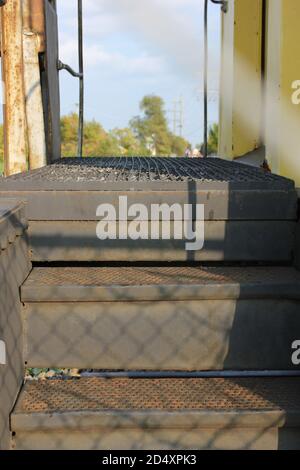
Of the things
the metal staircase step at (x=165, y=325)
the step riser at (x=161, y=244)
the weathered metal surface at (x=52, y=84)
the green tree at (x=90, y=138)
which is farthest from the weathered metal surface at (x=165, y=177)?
the green tree at (x=90, y=138)

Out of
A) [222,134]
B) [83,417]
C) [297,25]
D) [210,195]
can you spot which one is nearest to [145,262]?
[210,195]

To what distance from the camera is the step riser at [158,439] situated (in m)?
1.60

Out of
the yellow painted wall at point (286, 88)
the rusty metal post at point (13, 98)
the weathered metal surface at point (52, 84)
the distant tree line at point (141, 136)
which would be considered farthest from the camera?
the distant tree line at point (141, 136)

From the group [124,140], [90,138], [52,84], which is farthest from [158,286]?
[124,140]

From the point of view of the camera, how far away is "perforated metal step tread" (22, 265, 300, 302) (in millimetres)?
1785

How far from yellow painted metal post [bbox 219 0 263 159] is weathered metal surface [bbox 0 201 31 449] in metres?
2.35

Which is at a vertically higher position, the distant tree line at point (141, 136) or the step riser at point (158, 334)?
the distant tree line at point (141, 136)

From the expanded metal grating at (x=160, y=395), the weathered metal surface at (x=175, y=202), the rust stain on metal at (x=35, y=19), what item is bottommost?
the expanded metal grating at (x=160, y=395)

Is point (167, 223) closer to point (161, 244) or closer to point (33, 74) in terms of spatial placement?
point (161, 244)

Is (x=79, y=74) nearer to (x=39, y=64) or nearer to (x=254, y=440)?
(x=39, y=64)

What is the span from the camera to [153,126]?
67125 millimetres

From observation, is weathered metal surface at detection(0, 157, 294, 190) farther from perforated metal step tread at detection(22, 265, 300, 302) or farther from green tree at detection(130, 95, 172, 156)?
green tree at detection(130, 95, 172, 156)

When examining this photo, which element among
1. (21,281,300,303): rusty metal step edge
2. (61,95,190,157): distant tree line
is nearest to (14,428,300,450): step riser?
(21,281,300,303): rusty metal step edge

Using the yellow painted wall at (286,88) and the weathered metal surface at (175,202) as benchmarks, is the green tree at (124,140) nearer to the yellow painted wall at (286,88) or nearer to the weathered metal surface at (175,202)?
the yellow painted wall at (286,88)
